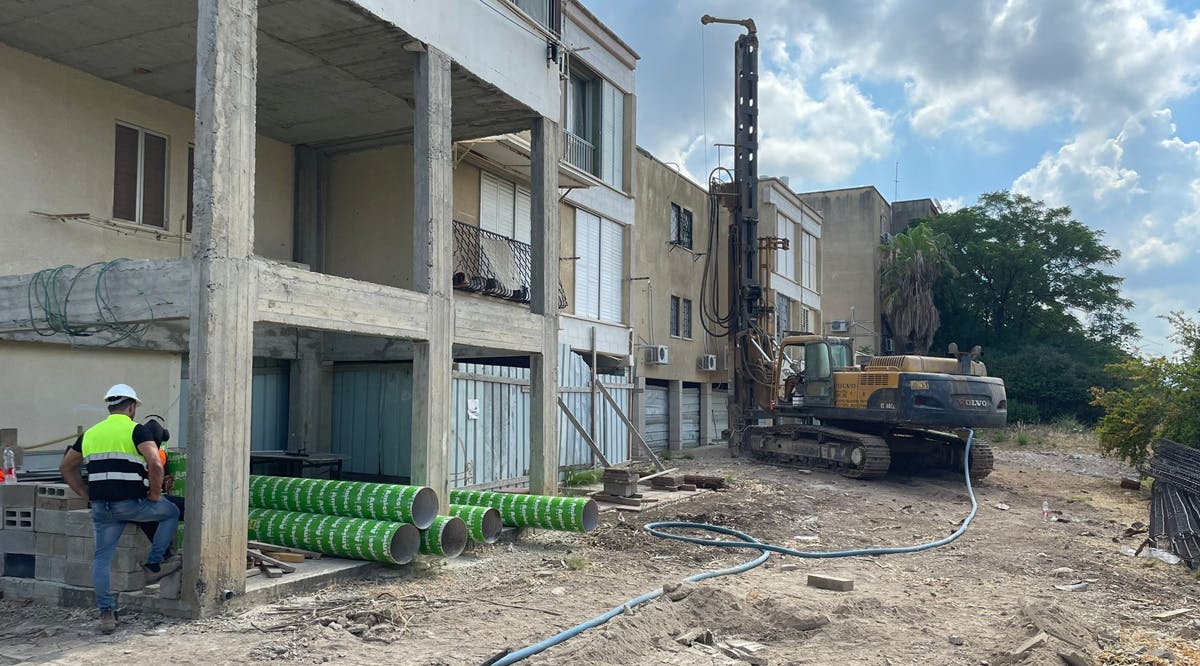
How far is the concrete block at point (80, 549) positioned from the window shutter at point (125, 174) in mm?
5372

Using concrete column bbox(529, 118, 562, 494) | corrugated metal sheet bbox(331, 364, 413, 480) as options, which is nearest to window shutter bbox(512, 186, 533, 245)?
corrugated metal sheet bbox(331, 364, 413, 480)

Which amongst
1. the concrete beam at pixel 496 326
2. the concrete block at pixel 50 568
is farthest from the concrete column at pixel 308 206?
the concrete block at pixel 50 568

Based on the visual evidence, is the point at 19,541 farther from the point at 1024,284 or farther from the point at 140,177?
the point at 1024,284

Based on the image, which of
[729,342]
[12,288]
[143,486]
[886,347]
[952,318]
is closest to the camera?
[143,486]

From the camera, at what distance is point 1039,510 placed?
1598 centimetres

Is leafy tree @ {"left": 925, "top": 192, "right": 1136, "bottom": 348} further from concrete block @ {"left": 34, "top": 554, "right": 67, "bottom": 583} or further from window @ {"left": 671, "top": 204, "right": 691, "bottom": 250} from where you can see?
concrete block @ {"left": 34, "top": 554, "right": 67, "bottom": 583}

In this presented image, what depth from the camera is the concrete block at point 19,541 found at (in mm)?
8141

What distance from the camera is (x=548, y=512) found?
1121 centimetres

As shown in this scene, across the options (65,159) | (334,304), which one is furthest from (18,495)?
(65,159)

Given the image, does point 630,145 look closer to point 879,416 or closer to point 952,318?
point 879,416

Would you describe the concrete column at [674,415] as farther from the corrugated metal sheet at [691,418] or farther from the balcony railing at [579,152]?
the balcony railing at [579,152]

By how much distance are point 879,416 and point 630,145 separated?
30.4 ft

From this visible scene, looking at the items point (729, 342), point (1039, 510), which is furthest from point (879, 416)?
point (729, 342)

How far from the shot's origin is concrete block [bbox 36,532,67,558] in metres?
7.97
